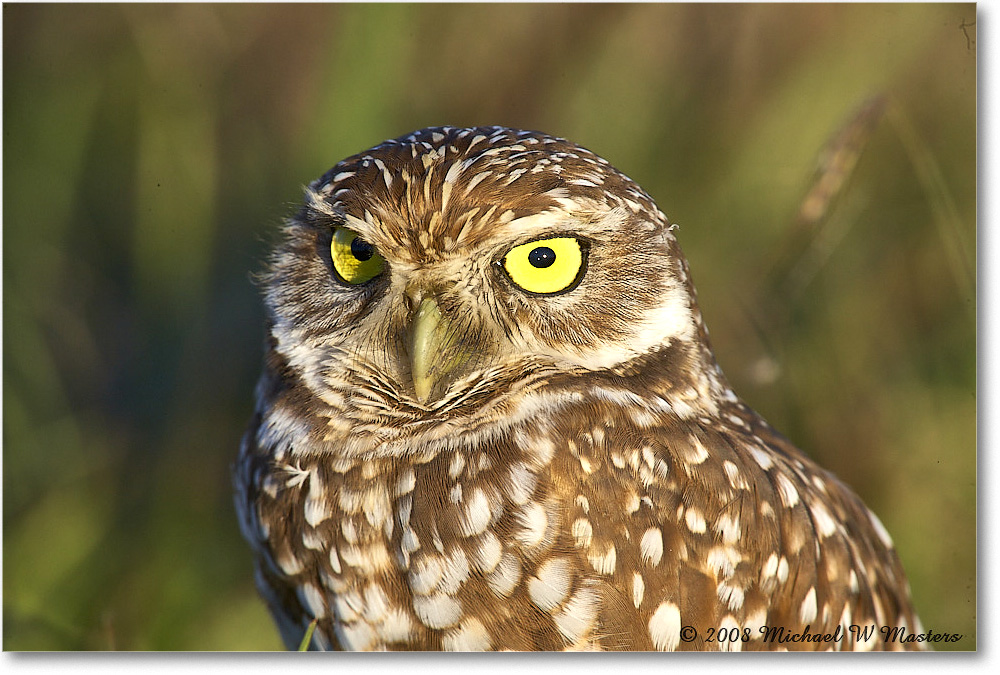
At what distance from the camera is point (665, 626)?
148cm

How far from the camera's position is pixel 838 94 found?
1994 millimetres

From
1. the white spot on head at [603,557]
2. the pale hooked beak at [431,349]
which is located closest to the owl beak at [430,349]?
the pale hooked beak at [431,349]

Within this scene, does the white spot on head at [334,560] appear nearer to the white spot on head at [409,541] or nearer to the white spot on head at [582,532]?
the white spot on head at [409,541]

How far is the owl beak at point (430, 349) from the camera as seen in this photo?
4.51 feet

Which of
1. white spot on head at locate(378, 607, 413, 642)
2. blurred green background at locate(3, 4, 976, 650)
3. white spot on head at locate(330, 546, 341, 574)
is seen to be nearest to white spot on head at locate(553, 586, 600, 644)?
white spot on head at locate(378, 607, 413, 642)

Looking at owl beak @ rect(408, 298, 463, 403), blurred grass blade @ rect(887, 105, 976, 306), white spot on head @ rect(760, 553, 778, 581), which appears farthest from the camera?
blurred grass blade @ rect(887, 105, 976, 306)

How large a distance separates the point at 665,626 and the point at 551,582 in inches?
9.9

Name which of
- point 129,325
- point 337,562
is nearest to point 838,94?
point 337,562

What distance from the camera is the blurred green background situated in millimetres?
1893

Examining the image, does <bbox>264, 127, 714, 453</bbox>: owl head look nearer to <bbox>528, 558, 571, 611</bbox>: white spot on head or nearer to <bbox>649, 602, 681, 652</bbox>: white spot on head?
<bbox>528, 558, 571, 611</bbox>: white spot on head

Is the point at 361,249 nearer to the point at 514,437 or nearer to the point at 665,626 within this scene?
the point at 514,437

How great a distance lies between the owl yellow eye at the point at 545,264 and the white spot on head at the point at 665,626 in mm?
598

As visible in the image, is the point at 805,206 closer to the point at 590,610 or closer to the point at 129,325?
the point at 590,610

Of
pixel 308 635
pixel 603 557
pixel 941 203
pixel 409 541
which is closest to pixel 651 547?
pixel 603 557
